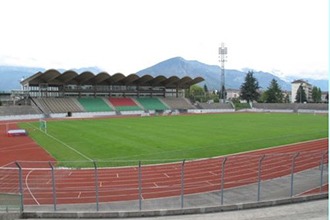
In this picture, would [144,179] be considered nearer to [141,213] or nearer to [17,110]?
[141,213]

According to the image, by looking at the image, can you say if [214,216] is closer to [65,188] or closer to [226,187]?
[226,187]

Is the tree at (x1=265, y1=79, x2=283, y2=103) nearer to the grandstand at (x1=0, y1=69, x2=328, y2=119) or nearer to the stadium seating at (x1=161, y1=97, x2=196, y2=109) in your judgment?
the grandstand at (x1=0, y1=69, x2=328, y2=119)

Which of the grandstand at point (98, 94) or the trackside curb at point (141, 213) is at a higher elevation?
the grandstand at point (98, 94)

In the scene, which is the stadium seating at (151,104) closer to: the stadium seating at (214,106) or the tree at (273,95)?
Answer: the stadium seating at (214,106)

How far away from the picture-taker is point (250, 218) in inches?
424

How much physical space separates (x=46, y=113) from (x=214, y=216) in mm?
59225

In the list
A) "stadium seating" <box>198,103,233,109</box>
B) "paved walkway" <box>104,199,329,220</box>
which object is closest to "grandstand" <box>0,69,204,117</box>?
"stadium seating" <box>198,103,233,109</box>

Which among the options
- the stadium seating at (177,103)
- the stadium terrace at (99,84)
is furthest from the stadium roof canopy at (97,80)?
the stadium seating at (177,103)

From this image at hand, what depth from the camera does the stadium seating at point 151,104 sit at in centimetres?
8150

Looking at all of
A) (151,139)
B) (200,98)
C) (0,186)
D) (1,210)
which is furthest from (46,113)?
(200,98)

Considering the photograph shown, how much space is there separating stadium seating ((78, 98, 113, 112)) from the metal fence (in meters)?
53.7

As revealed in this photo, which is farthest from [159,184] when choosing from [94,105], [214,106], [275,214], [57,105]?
[214,106]

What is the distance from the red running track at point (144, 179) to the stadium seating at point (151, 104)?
61.2 meters

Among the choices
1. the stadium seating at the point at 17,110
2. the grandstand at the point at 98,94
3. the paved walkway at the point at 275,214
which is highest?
the grandstand at the point at 98,94
